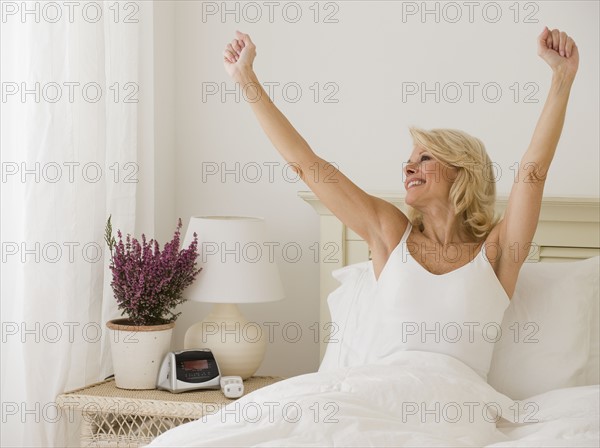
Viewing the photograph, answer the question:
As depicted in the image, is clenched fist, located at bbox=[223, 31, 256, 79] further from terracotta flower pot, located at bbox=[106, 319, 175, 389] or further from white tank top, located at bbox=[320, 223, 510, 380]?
terracotta flower pot, located at bbox=[106, 319, 175, 389]

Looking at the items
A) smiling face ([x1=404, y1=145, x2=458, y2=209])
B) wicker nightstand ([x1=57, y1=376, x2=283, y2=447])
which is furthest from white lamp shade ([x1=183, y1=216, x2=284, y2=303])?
smiling face ([x1=404, y1=145, x2=458, y2=209])

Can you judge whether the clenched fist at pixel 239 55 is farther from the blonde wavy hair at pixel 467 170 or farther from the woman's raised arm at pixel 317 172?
the blonde wavy hair at pixel 467 170

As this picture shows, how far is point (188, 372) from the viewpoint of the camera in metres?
2.38

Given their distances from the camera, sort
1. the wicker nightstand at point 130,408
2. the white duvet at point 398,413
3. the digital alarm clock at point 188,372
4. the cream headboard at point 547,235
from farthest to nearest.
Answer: the cream headboard at point 547,235
the digital alarm clock at point 188,372
the wicker nightstand at point 130,408
the white duvet at point 398,413

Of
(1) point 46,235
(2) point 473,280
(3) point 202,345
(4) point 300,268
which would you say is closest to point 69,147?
(1) point 46,235

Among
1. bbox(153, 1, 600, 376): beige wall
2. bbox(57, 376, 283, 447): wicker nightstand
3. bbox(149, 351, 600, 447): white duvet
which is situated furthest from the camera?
bbox(153, 1, 600, 376): beige wall

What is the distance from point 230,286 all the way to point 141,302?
0.88ft

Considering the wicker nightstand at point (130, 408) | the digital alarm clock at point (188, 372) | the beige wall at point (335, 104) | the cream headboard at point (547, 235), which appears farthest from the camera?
the beige wall at point (335, 104)

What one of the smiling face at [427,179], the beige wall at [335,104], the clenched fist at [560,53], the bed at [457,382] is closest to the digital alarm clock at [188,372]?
the bed at [457,382]

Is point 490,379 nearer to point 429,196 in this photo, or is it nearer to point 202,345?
point 429,196

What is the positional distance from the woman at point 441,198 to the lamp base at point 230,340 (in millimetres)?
517

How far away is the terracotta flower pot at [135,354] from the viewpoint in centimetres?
237

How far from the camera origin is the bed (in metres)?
1.51

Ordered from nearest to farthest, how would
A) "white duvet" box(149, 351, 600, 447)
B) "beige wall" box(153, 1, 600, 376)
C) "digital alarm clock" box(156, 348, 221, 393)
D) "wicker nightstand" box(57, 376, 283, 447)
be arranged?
"white duvet" box(149, 351, 600, 447)
"wicker nightstand" box(57, 376, 283, 447)
"digital alarm clock" box(156, 348, 221, 393)
"beige wall" box(153, 1, 600, 376)
